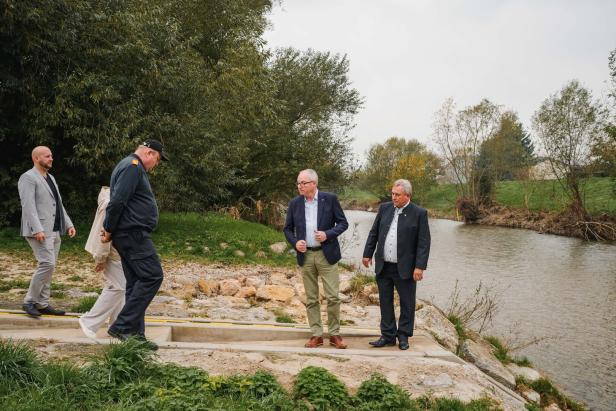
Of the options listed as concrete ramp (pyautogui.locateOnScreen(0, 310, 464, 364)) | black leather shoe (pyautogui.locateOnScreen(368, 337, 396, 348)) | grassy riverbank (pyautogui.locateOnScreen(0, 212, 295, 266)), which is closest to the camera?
concrete ramp (pyautogui.locateOnScreen(0, 310, 464, 364))

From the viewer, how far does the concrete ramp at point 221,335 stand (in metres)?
5.21

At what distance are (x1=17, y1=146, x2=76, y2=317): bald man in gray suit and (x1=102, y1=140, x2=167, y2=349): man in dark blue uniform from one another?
132 cm

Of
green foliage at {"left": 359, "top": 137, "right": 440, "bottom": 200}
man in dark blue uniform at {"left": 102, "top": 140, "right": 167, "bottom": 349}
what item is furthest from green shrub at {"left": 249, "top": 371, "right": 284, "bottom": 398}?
green foliage at {"left": 359, "top": 137, "right": 440, "bottom": 200}

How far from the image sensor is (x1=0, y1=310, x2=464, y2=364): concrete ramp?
5211 millimetres

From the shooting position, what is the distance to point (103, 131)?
40.1 ft

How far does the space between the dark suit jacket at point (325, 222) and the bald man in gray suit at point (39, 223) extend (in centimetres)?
288

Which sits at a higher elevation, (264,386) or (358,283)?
(264,386)

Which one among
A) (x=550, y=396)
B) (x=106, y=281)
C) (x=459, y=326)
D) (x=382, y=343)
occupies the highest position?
(x=106, y=281)

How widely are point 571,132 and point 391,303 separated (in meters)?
30.5

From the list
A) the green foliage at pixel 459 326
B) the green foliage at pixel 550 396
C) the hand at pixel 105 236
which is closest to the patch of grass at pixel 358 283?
the green foliage at pixel 459 326

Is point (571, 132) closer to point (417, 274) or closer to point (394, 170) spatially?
point (394, 170)

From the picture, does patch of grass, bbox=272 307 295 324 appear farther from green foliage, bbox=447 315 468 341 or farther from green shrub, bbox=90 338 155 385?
green shrub, bbox=90 338 155 385

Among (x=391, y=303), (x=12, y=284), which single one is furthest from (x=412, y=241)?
(x=12, y=284)

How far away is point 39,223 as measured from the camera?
Result: 5.66m
